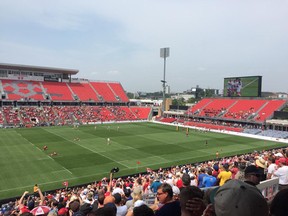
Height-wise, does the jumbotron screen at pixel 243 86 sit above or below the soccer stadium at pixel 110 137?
above

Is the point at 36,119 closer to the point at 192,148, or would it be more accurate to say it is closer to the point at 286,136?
the point at 192,148

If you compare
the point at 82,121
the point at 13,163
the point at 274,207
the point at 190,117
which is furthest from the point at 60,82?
the point at 274,207

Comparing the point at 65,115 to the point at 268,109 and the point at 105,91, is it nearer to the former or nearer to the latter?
the point at 105,91

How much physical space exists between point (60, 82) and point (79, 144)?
47.4 m

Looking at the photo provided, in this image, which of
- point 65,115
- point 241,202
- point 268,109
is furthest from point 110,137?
point 241,202

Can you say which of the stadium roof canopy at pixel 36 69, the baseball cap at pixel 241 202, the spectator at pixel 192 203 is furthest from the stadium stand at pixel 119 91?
the baseball cap at pixel 241 202

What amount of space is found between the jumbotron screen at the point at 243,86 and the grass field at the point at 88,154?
18.6 metres

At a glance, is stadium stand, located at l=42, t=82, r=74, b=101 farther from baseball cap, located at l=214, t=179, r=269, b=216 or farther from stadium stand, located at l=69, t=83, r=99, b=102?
baseball cap, located at l=214, t=179, r=269, b=216

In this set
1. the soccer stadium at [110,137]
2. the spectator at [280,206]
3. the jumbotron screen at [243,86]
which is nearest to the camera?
the spectator at [280,206]

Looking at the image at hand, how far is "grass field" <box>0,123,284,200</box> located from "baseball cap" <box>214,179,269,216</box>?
69.3 ft

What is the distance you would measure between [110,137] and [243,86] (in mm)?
37959

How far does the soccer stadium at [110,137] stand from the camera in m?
20.3

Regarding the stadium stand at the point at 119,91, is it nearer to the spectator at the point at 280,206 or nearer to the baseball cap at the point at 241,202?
the spectator at the point at 280,206

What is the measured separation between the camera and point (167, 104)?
86.1m
